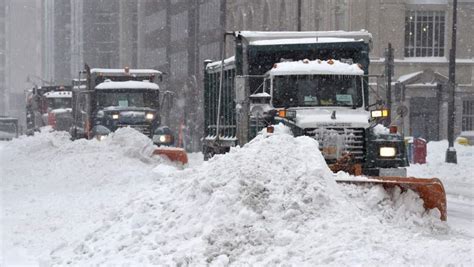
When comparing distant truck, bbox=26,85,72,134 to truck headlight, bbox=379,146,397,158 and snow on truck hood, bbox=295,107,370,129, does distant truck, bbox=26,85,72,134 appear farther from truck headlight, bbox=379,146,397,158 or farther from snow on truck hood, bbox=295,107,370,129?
truck headlight, bbox=379,146,397,158

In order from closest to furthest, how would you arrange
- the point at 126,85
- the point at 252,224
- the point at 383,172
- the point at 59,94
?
1. the point at 252,224
2. the point at 383,172
3. the point at 126,85
4. the point at 59,94

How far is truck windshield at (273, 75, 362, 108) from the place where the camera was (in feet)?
54.3

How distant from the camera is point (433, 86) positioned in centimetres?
4797

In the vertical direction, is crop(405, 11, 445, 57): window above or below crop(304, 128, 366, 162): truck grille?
above

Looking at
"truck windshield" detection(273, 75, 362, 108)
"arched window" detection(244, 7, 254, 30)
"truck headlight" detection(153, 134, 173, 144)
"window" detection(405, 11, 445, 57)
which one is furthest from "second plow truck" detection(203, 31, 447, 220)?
"arched window" detection(244, 7, 254, 30)

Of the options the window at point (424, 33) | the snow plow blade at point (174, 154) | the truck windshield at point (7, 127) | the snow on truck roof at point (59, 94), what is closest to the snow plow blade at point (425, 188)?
the snow plow blade at point (174, 154)

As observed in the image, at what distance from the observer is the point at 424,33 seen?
48844 millimetres

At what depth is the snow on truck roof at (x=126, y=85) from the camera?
1125 inches

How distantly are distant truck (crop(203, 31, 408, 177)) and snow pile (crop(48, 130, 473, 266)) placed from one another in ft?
10.2

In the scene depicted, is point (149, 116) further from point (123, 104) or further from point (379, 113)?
point (379, 113)

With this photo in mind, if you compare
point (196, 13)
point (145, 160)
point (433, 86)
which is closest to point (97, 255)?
point (145, 160)

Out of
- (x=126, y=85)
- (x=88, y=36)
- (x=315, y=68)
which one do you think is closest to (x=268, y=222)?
(x=315, y=68)

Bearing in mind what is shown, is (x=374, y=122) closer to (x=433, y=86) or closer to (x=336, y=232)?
(x=336, y=232)

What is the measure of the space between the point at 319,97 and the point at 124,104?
1322cm
